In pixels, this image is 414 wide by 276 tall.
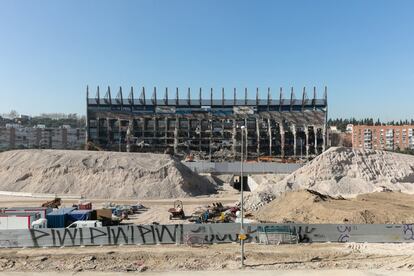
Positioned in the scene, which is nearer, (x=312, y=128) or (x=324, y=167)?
(x=324, y=167)

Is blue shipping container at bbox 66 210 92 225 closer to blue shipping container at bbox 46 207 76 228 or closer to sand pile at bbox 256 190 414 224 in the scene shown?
blue shipping container at bbox 46 207 76 228

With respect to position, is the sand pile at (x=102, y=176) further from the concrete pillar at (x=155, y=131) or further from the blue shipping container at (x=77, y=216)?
the concrete pillar at (x=155, y=131)

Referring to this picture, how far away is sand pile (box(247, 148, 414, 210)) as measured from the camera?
62.8 m

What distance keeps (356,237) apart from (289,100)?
109m

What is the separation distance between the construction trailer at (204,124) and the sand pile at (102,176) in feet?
184

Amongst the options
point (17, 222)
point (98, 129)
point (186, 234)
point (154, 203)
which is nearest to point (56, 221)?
point (17, 222)

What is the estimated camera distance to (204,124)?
454ft

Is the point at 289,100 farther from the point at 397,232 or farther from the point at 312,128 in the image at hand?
the point at 397,232

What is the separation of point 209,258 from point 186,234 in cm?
447

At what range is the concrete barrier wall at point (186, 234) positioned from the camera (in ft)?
109

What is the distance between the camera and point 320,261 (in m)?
29.5

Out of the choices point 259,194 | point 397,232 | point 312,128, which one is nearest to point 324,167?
point 259,194

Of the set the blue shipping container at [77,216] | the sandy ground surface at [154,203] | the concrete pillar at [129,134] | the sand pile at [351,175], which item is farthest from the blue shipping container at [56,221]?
the concrete pillar at [129,134]

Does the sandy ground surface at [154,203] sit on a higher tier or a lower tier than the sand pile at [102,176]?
lower
